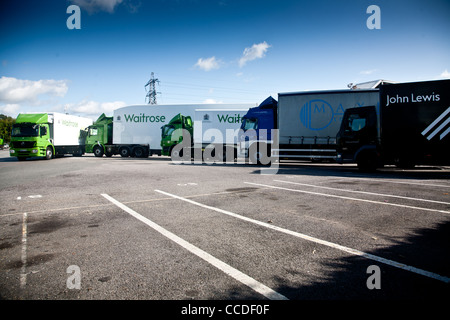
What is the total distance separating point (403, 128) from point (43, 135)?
24201 mm

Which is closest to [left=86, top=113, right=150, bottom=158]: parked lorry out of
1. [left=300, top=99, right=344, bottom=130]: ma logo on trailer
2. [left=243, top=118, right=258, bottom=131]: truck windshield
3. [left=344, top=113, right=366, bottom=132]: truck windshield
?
[left=243, top=118, right=258, bottom=131]: truck windshield

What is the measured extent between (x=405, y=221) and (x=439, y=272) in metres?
2.10

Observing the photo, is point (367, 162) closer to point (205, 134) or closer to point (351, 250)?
point (351, 250)

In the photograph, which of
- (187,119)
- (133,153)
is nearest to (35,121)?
(133,153)

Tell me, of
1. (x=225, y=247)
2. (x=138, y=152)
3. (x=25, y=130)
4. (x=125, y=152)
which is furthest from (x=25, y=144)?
(x=225, y=247)

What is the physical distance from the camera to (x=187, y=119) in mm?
21969

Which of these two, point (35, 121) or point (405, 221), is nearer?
point (405, 221)

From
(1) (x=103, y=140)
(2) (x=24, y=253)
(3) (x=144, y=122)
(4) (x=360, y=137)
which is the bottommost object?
(2) (x=24, y=253)

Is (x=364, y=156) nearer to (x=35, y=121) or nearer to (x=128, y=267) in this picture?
(x=128, y=267)

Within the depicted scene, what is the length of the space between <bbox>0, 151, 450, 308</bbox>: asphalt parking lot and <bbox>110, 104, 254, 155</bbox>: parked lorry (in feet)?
53.5

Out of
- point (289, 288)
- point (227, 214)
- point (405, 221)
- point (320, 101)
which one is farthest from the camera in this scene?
point (320, 101)

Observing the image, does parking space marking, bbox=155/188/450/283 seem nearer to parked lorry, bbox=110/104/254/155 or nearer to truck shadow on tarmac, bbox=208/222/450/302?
truck shadow on tarmac, bbox=208/222/450/302

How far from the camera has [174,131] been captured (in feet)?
71.3

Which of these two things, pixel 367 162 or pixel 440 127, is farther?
pixel 367 162
